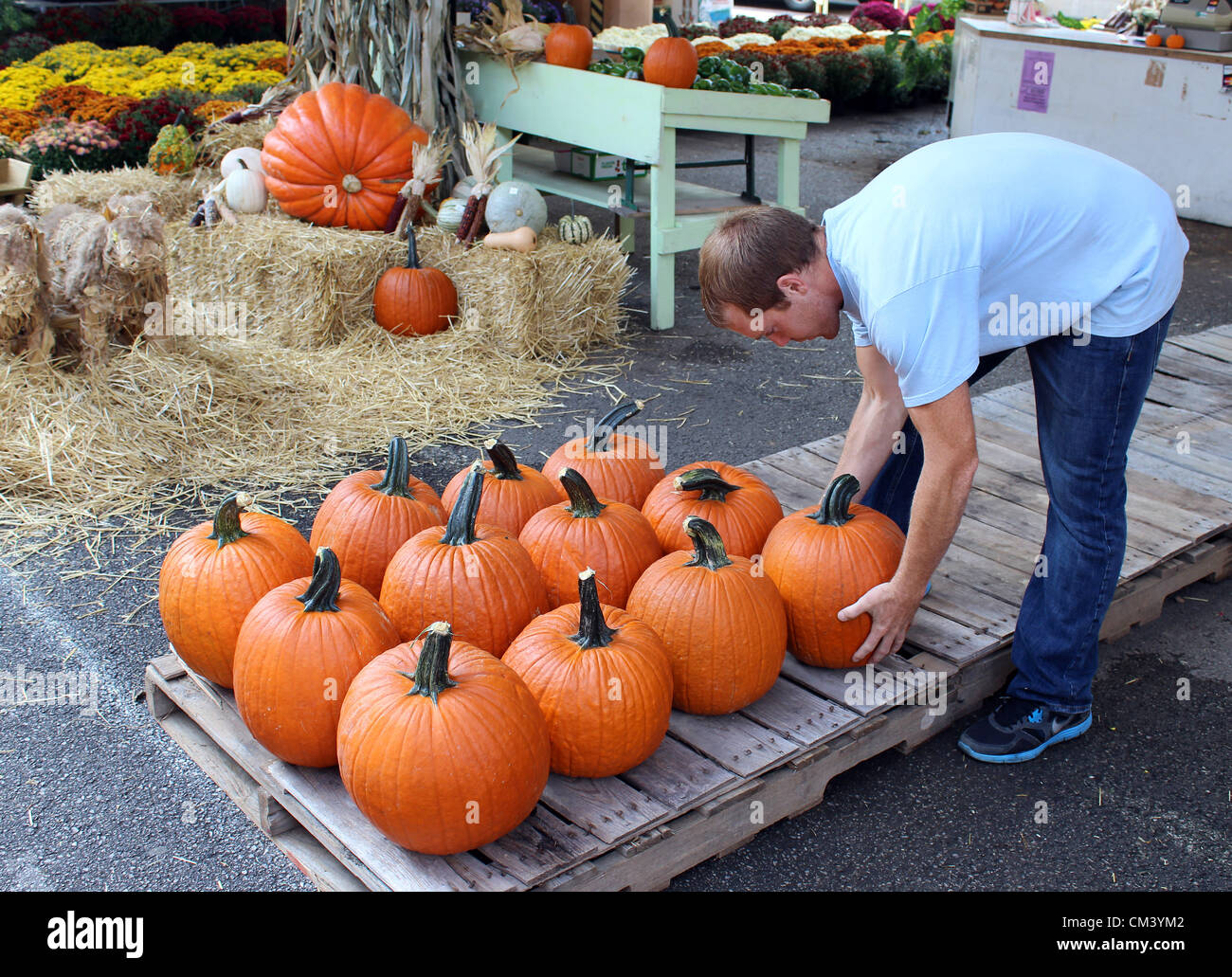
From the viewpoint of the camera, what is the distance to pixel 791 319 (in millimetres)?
2340

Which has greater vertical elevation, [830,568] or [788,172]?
[788,172]

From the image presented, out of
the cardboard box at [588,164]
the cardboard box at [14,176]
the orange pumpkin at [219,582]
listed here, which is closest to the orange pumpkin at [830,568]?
the orange pumpkin at [219,582]

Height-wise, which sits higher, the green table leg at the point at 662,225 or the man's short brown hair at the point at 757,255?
the man's short brown hair at the point at 757,255

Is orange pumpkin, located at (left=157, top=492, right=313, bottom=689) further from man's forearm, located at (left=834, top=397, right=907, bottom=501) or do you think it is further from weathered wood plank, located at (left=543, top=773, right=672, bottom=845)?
man's forearm, located at (left=834, top=397, right=907, bottom=501)

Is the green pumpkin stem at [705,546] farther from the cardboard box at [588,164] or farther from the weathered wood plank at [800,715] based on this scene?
the cardboard box at [588,164]

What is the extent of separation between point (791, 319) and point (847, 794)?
1.20 m

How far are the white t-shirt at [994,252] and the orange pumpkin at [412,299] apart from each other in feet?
11.9

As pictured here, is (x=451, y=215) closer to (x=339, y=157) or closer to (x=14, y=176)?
(x=339, y=157)

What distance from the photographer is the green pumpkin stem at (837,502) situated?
2.69 meters

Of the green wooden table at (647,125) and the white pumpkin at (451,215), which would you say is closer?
the green wooden table at (647,125)

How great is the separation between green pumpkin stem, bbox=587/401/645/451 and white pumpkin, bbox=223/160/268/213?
4012mm

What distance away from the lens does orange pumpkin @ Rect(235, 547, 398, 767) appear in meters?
2.29

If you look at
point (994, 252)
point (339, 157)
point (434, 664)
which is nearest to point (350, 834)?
point (434, 664)

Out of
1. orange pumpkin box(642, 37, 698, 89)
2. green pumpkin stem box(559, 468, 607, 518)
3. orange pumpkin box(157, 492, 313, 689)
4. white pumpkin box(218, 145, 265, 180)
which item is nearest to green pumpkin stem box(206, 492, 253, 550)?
orange pumpkin box(157, 492, 313, 689)
